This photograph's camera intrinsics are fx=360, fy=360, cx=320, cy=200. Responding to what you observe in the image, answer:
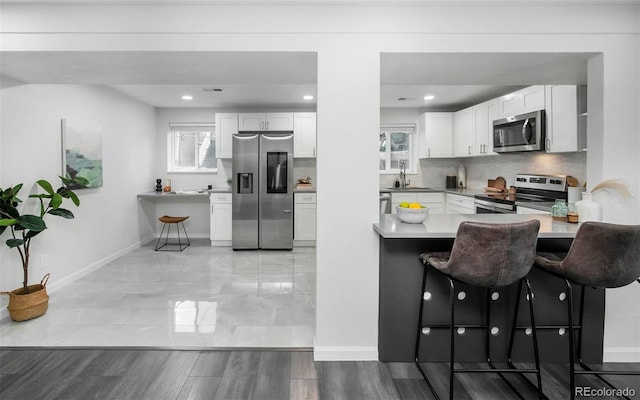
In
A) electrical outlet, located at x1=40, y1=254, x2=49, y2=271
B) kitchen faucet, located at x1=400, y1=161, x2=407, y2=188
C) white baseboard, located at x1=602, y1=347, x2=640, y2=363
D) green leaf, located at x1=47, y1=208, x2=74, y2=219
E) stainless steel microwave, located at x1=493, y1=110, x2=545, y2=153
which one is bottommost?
white baseboard, located at x1=602, y1=347, x2=640, y2=363

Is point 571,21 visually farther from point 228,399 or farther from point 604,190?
point 228,399

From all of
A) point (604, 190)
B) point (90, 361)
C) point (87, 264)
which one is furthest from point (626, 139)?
point (87, 264)

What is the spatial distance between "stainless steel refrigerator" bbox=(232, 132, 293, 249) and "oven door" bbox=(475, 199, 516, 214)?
2791 mm

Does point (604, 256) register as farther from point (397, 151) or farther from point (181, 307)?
point (397, 151)

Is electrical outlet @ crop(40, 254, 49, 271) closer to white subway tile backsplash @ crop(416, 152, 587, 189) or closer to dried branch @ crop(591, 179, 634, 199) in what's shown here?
dried branch @ crop(591, 179, 634, 199)

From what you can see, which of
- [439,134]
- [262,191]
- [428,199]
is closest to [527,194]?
[428,199]

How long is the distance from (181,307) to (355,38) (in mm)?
2725

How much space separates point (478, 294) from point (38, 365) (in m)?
2.91

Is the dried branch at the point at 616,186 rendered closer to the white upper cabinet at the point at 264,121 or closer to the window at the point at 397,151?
the window at the point at 397,151

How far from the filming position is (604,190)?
2.44 metres

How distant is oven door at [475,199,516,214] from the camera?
13.5 ft

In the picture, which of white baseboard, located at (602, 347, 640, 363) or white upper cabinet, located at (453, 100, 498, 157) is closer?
white baseboard, located at (602, 347, 640, 363)

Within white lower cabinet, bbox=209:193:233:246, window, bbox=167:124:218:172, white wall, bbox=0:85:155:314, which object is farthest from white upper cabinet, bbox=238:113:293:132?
white wall, bbox=0:85:155:314

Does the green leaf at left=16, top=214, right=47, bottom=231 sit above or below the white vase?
below
